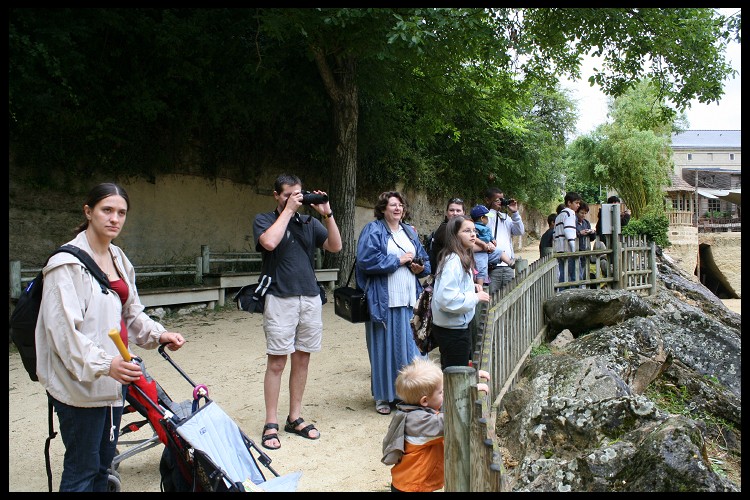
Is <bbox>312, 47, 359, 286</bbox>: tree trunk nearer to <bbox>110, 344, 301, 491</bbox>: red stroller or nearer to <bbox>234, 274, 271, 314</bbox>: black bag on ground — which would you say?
<bbox>234, 274, 271, 314</bbox>: black bag on ground

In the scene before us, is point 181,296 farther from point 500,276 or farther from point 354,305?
point 354,305

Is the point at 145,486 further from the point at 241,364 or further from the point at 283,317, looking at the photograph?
the point at 241,364

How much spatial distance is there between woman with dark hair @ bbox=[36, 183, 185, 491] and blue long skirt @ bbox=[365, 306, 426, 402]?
7.89 ft

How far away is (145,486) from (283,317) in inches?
52.6

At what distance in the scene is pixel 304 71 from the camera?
11.9 metres

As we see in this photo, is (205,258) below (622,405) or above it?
above

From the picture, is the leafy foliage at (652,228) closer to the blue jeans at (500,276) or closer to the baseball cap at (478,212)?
the blue jeans at (500,276)

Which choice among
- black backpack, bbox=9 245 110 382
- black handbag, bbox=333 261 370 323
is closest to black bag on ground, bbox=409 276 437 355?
black handbag, bbox=333 261 370 323

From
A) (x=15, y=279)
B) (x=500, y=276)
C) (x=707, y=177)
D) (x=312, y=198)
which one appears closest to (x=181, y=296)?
(x=15, y=279)

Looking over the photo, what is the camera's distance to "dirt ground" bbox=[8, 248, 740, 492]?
3.80m

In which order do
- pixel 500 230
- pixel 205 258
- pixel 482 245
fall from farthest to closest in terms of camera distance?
pixel 205 258 → pixel 500 230 → pixel 482 245

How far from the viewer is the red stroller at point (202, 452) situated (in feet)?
8.92

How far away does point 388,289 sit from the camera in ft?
16.1

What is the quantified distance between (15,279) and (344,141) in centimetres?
599
